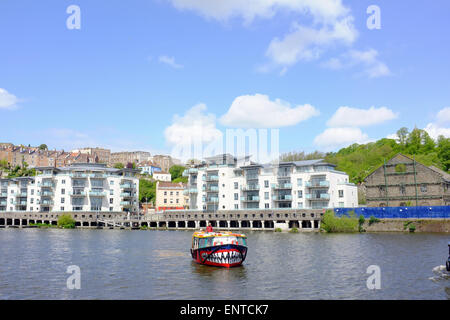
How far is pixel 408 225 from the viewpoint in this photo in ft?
271

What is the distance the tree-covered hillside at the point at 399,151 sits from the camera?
12006 centimetres

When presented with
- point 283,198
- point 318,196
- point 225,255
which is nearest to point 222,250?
point 225,255

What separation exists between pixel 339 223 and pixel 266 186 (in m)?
25.7

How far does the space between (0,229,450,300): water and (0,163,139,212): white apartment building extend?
74.6 meters

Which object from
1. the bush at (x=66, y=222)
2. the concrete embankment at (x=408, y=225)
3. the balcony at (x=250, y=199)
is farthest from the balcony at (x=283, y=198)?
the bush at (x=66, y=222)

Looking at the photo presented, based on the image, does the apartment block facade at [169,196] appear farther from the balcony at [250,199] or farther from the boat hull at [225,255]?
the boat hull at [225,255]

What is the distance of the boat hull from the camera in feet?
137

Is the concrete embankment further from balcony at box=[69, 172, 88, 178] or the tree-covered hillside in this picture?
balcony at box=[69, 172, 88, 178]

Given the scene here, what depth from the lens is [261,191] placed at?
4318 inches

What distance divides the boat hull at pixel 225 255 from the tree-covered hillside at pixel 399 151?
88299mm

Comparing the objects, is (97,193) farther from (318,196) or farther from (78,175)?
(318,196)
